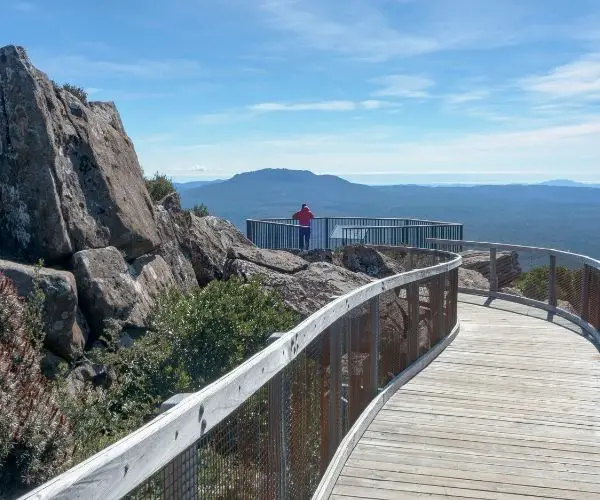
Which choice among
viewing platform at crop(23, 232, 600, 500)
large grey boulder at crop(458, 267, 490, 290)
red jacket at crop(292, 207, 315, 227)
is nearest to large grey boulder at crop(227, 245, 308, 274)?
viewing platform at crop(23, 232, 600, 500)

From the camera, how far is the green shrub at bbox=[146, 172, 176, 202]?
19.2 metres

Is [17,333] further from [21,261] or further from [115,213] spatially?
[115,213]

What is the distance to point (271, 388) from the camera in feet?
12.6

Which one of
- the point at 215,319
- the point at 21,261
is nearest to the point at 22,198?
the point at 21,261

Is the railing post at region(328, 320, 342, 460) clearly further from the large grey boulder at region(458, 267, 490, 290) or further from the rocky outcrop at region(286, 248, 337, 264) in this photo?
the large grey boulder at region(458, 267, 490, 290)

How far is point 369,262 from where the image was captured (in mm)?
17719

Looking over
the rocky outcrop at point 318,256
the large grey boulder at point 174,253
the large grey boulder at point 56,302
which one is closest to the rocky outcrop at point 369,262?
the rocky outcrop at point 318,256

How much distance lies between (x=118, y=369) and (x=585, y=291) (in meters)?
8.07

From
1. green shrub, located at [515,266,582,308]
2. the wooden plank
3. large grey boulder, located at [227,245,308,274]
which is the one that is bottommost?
the wooden plank

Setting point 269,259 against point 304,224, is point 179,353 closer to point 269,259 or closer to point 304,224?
point 269,259

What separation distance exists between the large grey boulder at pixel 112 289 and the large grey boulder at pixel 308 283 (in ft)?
6.00

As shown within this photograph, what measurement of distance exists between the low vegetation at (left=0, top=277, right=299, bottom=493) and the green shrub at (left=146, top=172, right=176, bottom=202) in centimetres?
835

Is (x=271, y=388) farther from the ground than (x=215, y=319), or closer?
farther from the ground

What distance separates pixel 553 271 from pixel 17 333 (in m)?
10.5
